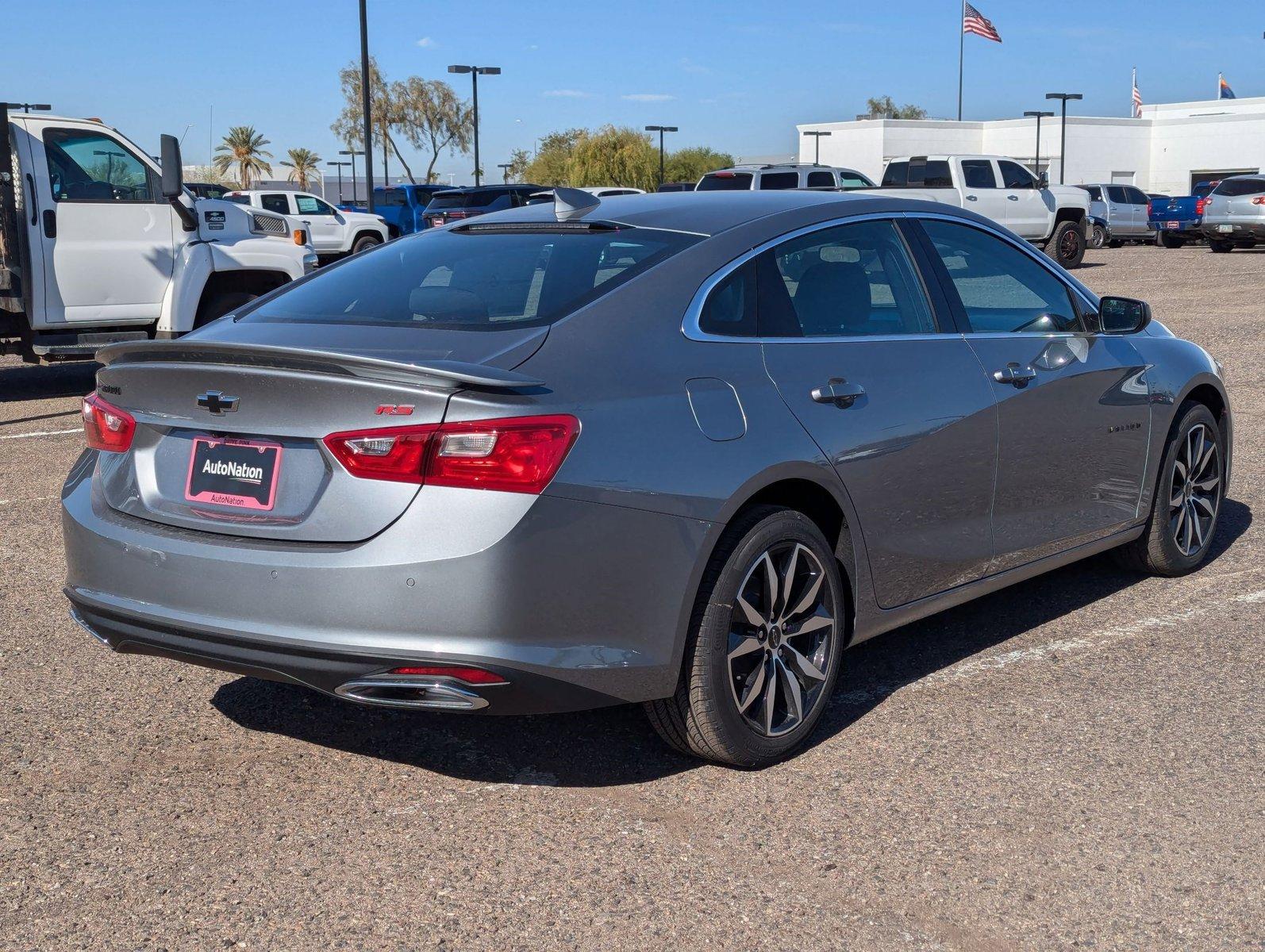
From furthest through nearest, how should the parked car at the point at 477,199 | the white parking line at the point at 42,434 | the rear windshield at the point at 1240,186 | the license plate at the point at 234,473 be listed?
the rear windshield at the point at 1240,186
the parked car at the point at 477,199
the white parking line at the point at 42,434
the license plate at the point at 234,473

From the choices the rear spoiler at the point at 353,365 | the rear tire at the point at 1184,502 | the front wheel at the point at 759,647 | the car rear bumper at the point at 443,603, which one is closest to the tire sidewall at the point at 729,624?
the front wheel at the point at 759,647

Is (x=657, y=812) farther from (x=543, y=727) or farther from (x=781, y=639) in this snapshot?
(x=543, y=727)

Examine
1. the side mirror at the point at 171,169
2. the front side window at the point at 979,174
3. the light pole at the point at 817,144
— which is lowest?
the side mirror at the point at 171,169

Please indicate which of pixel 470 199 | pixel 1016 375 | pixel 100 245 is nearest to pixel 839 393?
pixel 1016 375

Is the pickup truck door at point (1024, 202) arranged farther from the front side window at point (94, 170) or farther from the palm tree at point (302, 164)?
the palm tree at point (302, 164)

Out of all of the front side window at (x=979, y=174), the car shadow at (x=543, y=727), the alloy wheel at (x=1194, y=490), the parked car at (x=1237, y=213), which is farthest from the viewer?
the parked car at (x=1237, y=213)

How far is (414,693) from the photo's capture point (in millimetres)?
3434

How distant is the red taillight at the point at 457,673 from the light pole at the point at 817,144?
68.7m

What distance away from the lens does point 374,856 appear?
3.50 meters

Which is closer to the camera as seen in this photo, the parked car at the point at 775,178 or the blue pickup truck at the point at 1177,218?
the parked car at the point at 775,178

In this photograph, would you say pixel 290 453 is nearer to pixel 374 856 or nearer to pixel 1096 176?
pixel 374 856

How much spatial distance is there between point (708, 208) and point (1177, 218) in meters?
36.7

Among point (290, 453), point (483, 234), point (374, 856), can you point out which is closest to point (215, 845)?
point (374, 856)

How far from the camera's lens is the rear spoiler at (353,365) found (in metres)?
3.37
